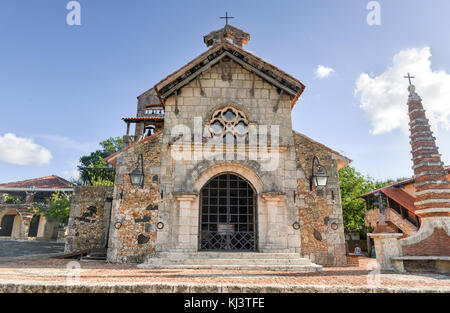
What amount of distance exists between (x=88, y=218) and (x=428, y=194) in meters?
11.9

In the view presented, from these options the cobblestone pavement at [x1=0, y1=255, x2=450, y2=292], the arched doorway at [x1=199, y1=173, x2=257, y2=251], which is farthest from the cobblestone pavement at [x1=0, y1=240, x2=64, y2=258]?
the arched doorway at [x1=199, y1=173, x2=257, y2=251]

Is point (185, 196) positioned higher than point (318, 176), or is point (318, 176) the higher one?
point (318, 176)

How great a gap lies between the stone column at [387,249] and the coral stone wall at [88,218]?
381 inches

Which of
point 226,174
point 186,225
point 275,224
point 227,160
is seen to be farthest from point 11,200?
point 275,224

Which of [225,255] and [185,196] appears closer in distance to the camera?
[225,255]

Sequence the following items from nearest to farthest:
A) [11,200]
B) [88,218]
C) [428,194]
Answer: [428,194] < [88,218] < [11,200]

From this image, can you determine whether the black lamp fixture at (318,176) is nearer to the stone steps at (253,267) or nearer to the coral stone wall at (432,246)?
the stone steps at (253,267)

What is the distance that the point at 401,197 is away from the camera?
1844 centimetres

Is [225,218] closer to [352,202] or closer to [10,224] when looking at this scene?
[352,202]

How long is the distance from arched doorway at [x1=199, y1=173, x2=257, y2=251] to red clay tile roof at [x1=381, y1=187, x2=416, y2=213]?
41.1 ft

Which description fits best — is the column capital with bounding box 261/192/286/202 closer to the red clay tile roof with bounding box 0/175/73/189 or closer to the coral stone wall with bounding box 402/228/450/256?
the coral stone wall with bounding box 402/228/450/256

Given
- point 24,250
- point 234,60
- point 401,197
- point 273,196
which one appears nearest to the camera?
point 273,196
